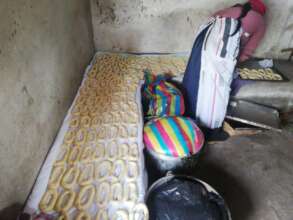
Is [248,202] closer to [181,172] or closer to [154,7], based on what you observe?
[181,172]

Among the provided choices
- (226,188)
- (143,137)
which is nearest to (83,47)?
(143,137)

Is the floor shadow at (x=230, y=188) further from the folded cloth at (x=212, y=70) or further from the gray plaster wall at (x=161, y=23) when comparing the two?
the gray plaster wall at (x=161, y=23)

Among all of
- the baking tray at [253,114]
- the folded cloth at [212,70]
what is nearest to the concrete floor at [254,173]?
the baking tray at [253,114]

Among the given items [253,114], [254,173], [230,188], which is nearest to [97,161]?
[230,188]

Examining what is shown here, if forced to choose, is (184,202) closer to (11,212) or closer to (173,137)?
(173,137)

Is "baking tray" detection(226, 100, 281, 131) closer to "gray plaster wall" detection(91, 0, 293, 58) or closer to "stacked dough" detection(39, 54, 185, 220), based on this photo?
"gray plaster wall" detection(91, 0, 293, 58)

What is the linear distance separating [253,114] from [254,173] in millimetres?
787

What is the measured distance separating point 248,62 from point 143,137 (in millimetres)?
2213

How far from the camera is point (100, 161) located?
1.38m

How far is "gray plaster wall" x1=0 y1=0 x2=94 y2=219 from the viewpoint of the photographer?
100 centimetres

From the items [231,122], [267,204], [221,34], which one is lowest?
[267,204]

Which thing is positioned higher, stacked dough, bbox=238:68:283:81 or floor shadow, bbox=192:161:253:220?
stacked dough, bbox=238:68:283:81

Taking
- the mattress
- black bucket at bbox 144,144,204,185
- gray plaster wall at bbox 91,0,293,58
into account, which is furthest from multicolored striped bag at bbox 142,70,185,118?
gray plaster wall at bbox 91,0,293,58

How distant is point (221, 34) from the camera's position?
1.69m
